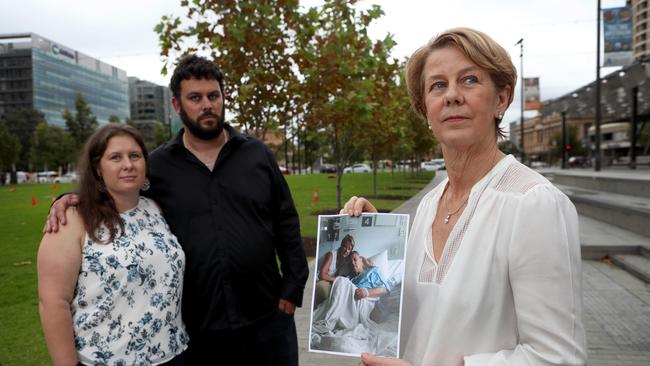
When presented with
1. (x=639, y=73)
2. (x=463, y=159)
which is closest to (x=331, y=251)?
(x=463, y=159)

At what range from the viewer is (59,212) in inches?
82.4

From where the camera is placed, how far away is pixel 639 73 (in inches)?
680

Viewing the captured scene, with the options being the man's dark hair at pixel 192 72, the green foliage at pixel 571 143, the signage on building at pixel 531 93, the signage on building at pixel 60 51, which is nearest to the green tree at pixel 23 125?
the signage on building at pixel 60 51

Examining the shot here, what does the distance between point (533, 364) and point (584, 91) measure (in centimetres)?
2706

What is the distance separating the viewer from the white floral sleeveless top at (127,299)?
6.66 ft

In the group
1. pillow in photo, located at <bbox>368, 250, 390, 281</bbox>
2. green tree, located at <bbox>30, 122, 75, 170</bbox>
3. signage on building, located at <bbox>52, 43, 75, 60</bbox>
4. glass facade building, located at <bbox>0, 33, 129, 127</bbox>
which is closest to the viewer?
pillow in photo, located at <bbox>368, 250, 390, 281</bbox>

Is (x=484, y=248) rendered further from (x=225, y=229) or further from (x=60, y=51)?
(x=60, y=51)

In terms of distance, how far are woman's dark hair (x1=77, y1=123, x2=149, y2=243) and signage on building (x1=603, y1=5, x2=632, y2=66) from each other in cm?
2129

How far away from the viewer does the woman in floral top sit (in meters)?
1.99

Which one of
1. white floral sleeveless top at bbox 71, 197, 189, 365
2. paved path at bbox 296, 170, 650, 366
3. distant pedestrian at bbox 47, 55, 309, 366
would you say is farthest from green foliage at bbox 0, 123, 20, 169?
white floral sleeveless top at bbox 71, 197, 189, 365

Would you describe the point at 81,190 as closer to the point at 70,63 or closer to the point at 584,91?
the point at 584,91

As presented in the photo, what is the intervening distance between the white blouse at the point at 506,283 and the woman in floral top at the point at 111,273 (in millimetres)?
1272

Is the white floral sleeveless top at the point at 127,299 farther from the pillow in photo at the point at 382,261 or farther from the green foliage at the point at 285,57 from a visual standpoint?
the green foliage at the point at 285,57

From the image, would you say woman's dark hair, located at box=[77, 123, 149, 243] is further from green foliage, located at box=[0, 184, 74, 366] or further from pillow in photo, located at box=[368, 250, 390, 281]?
green foliage, located at box=[0, 184, 74, 366]
